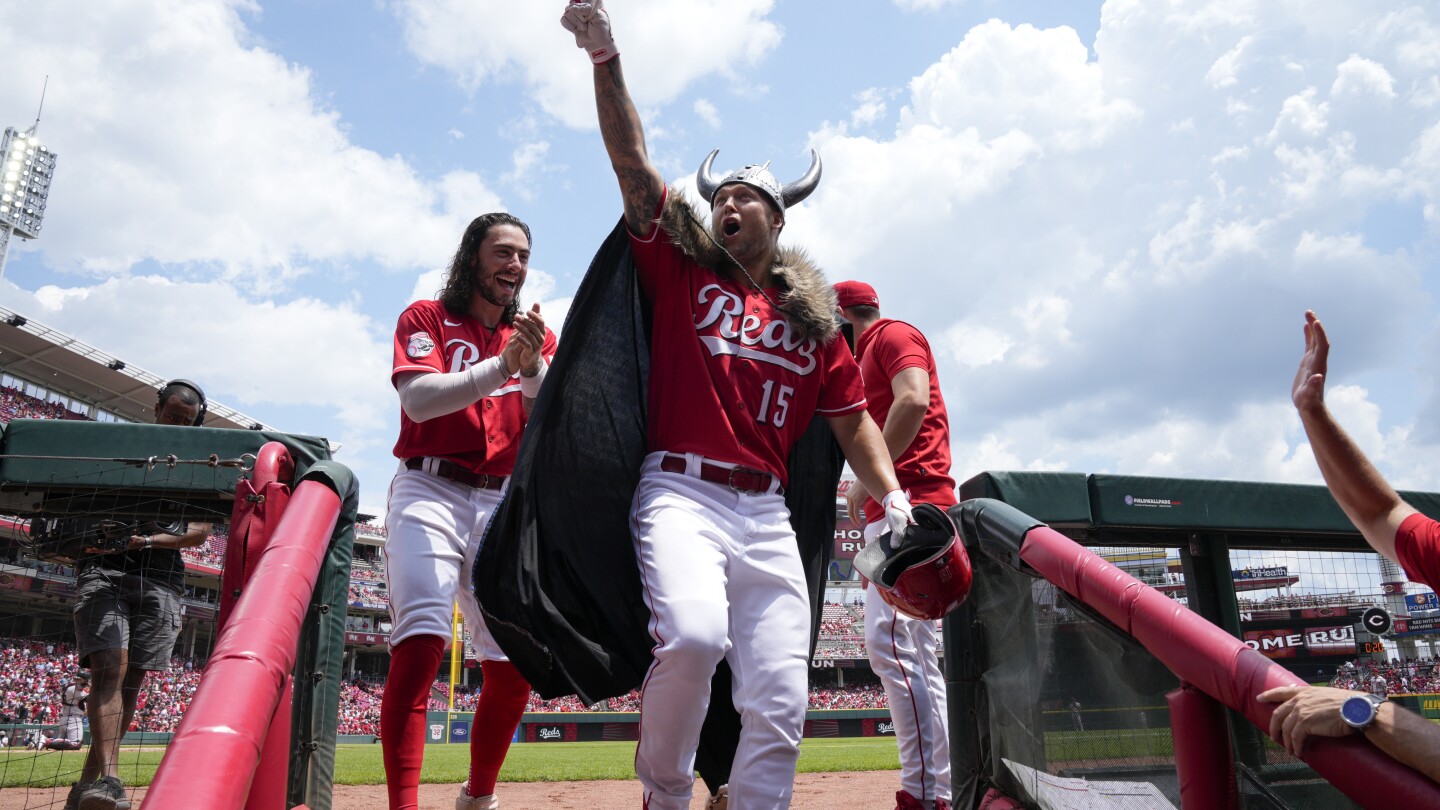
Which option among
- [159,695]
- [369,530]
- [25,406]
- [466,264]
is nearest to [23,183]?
[25,406]

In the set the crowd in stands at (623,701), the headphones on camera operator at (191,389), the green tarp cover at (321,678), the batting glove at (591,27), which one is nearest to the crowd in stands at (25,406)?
the crowd in stands at (623,701)

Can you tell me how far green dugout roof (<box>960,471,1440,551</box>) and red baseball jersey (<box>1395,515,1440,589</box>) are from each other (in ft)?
5.54

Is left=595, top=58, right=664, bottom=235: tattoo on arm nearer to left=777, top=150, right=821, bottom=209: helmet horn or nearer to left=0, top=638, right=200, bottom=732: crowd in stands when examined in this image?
left=777, top=150, right=821, bottom=209: helmet horn

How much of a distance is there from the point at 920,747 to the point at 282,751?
2244 millimetres

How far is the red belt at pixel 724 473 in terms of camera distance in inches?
104

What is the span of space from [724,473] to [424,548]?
3.77 ft

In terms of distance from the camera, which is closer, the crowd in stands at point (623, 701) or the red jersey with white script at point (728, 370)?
the red jersey with white script at point (728, 370)

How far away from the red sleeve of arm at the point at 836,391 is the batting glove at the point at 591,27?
1.14 m

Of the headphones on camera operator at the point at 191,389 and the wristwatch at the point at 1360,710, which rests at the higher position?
the headphones on camera operator at the point at 191,389

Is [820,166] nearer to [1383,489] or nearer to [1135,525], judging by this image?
[1383,489]

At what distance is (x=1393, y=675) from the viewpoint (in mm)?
9430

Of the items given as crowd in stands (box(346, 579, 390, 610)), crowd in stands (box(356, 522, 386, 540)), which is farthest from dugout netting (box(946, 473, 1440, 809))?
crowd in stands (box(356, 522, 386, 540))

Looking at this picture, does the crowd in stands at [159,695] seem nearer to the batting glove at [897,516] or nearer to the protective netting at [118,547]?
the protective netting at [118,547]

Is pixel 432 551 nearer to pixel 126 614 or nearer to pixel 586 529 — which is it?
pixel 586 529
